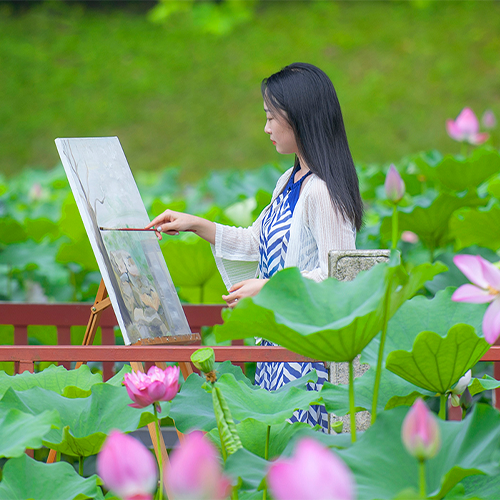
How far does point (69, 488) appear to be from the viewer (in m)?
0.70

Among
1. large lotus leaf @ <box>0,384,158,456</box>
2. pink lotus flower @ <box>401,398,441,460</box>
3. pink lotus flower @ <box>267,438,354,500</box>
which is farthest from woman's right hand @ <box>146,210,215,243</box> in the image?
pink lotus flower @ <box>267,438,354,500</box>

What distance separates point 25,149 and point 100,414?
9996 millimetres

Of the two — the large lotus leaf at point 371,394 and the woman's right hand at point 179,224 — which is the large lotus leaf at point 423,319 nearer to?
the large lotus leaf at point 371,394

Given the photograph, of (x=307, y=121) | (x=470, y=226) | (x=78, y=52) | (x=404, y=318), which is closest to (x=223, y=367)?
(x=404, y=318)

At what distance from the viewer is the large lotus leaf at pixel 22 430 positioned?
25.7 inches

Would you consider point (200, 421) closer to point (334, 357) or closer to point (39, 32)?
point (334, 357)

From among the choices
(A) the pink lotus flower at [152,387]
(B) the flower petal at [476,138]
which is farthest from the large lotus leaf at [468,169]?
(A) the pink lotus flower at [152,387]

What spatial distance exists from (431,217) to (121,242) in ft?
3.52

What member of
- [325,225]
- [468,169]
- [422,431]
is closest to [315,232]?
[325,225]

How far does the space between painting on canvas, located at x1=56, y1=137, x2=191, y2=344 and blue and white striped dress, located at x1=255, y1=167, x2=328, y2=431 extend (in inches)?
7.1

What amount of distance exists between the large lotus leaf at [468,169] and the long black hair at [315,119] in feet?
3.47

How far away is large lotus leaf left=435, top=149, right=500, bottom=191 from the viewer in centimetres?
213

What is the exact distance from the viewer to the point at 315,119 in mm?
1175

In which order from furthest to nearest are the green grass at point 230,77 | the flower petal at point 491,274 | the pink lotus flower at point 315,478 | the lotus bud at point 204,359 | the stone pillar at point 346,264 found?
1. the green grass at point 230,77
2. the stone pillar at point 346,264
3. the lotus bud at point 204,359
4. the flower petal at point 491,274
5. the pink lotus flower at point 315,478
